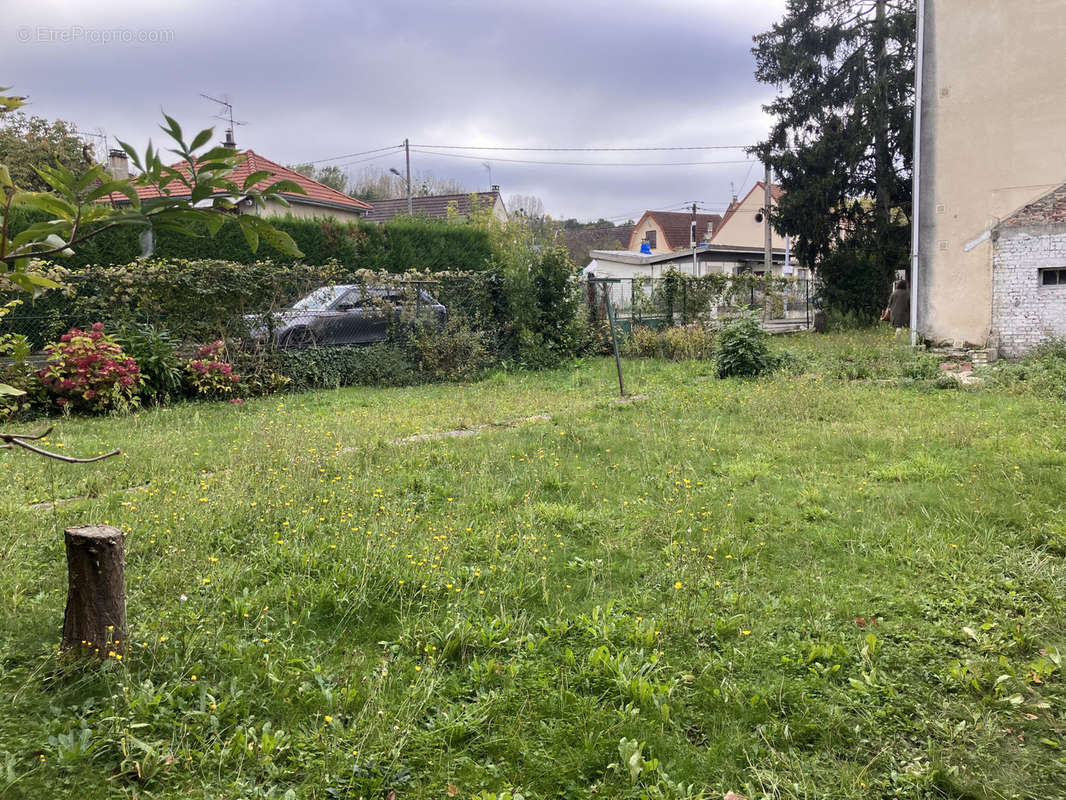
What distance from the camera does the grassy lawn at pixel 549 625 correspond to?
2.27m

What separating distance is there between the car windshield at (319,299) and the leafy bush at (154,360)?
7.66 ft

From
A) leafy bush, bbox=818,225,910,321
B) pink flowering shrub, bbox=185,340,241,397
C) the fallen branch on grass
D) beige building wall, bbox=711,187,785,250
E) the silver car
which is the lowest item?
pink flowering shrub, bbox=185,340,241,397

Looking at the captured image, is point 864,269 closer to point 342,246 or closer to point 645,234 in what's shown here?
point 342,246

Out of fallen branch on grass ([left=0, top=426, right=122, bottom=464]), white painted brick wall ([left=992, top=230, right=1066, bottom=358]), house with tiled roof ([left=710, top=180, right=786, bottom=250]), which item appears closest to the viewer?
fallen branch on grass ([left=0, top=426, right=122, bottom=464])

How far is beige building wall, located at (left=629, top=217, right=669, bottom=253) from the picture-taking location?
54875mm

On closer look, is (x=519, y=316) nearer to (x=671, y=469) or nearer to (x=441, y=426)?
(x=441, y=426)

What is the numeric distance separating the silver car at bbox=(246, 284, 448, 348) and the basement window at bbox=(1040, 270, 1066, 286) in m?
10.6

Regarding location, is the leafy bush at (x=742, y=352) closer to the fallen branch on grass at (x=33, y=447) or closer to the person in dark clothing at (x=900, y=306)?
the person in dark clothing at (x=900, y=306)

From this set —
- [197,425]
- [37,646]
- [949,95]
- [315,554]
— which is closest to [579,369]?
[197,425]

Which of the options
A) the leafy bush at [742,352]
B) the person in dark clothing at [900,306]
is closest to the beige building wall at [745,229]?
the person in dark clothing at [900,306]

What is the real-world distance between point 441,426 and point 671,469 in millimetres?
3020

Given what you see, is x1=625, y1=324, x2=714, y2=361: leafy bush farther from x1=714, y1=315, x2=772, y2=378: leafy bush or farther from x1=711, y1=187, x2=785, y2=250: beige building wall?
x1=711, y1=187, x2=785, y2=250: beige building wall

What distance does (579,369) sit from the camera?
1334 cm

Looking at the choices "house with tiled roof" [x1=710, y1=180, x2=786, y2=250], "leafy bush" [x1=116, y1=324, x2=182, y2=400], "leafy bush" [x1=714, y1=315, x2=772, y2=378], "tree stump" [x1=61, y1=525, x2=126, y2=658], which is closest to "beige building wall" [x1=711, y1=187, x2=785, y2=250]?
"house with tiled roof" [x1=710, y1=180, x2=786, y2=250]
